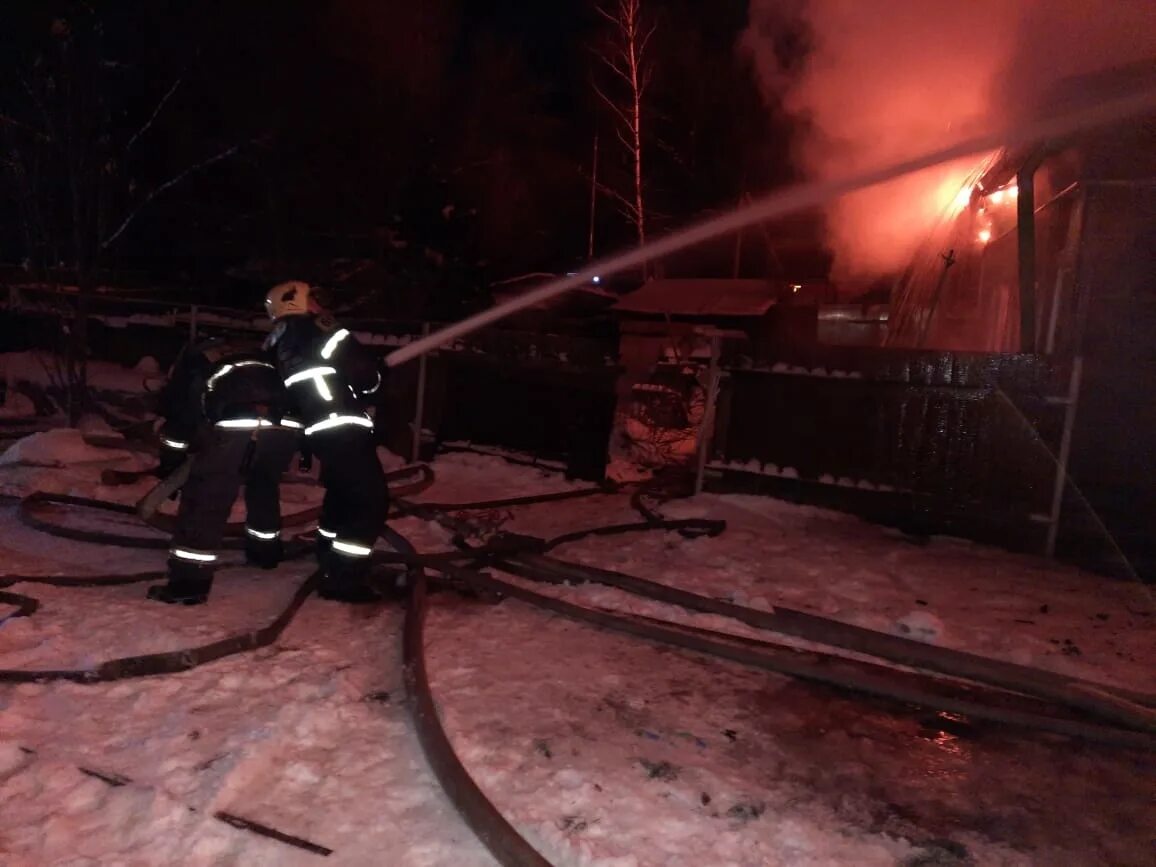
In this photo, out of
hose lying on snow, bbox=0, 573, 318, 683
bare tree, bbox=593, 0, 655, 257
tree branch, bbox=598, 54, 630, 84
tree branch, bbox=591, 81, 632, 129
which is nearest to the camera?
hose lying on snow, bbox=0, 573, 318, 683

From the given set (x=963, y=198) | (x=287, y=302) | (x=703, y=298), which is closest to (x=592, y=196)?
(x=703, y=298)

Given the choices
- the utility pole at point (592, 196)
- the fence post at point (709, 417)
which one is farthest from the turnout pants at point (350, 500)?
the utility pole at point (592, 196)

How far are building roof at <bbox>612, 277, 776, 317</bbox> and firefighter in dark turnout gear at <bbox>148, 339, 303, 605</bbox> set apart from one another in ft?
45.5

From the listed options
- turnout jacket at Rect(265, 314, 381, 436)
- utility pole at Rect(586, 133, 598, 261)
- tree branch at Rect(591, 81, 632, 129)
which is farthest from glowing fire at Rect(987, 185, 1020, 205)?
utility pole at Rect(586, 133, 598, 261)

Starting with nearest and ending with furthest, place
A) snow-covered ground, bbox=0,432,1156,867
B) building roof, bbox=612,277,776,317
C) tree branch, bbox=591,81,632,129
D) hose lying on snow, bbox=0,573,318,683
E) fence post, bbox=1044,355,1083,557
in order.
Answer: snow-covered ground, bbox=0,432,1156,867 → hose lying on snow, bbox=0,573,318,683 → fence post, bbox=1044,355,1083,557 → building roof, bbox=612,277,776,317 → tree branch, bbox=591,81,632,129

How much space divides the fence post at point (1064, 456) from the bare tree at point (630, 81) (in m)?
14.4

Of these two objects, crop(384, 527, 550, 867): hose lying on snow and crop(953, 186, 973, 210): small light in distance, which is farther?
crop(953, 186, 973, 210): small light in distance

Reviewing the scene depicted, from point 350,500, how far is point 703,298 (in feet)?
49.9

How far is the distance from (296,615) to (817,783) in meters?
2.74

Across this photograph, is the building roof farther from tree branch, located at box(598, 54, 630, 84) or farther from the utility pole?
tree branch, located at box(598, 54, 630, 84)

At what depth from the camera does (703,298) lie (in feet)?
62.6

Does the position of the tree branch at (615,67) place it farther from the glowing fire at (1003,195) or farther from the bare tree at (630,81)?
the glowing fire at (1003,195)

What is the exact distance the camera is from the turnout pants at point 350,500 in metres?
4.79

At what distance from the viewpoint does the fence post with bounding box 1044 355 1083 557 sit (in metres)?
6.61
